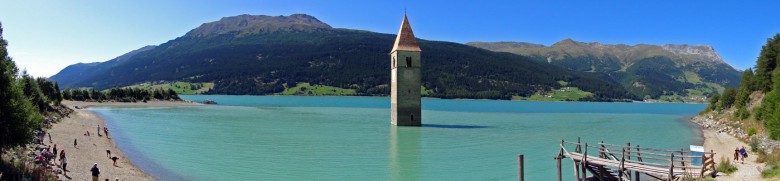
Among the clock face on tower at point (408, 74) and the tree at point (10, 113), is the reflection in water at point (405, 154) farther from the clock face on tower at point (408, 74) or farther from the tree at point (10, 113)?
the tree at point (10, 113)

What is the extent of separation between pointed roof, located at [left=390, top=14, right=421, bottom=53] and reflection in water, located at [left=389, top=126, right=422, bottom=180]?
968 cm

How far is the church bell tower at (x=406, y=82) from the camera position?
57.6 m

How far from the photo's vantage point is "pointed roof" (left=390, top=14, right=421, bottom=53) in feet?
191

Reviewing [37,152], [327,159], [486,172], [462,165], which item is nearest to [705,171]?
[486,172]

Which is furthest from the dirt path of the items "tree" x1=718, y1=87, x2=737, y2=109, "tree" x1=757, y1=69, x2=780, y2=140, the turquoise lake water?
"tree" x1=718, y1=87, x2=737, y2=109

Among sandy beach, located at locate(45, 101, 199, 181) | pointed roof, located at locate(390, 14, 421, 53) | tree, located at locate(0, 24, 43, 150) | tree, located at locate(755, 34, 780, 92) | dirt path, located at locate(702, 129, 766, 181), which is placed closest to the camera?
dirt path, located at locate(702, 129, 766, 181)

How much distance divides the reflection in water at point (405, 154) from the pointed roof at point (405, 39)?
9680 mm

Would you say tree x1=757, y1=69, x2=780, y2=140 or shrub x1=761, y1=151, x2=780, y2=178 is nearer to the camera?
shrub x1=761, y1=151, x2=780, y2=178

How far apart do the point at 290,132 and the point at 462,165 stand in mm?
26366

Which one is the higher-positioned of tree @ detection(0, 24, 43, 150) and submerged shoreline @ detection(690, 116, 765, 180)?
tree @ detection(0, 24, 43, 150)

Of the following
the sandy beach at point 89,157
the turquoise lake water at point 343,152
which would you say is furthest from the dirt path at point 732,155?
the sandy beach at point 89,157

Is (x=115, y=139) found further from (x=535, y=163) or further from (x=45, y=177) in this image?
(x=535, y=163)

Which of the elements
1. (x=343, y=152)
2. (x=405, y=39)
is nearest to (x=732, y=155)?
(x=343, y=152)

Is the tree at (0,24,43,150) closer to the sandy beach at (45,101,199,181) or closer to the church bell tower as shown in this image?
the sandy beach at (45,101,199,181)
